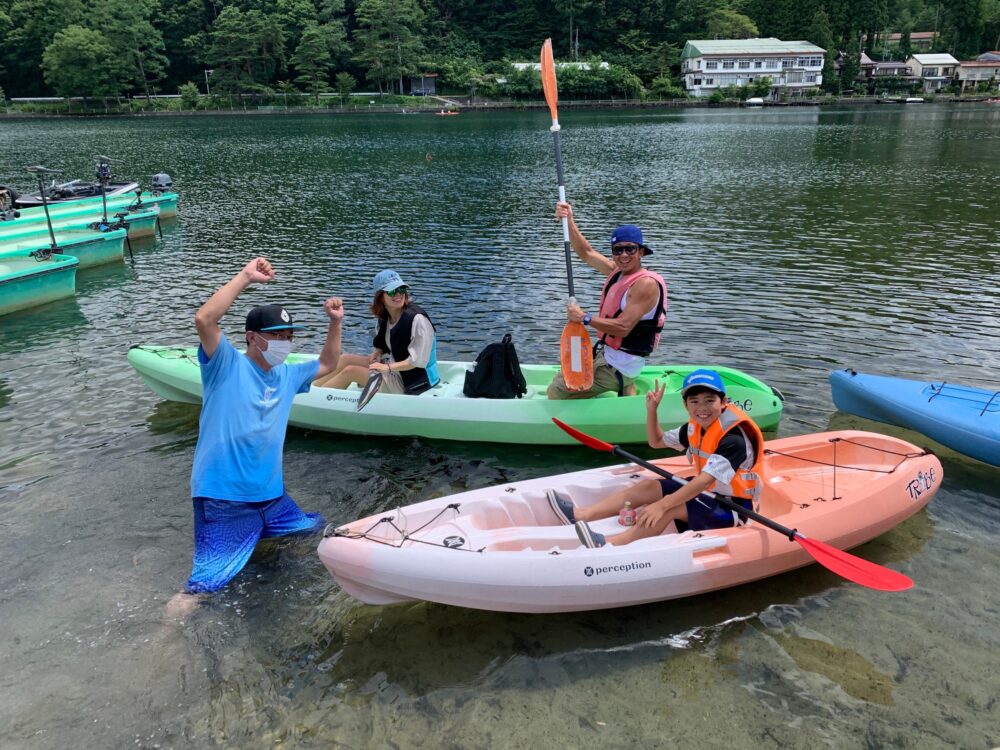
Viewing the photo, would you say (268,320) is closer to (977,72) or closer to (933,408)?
(933,408)

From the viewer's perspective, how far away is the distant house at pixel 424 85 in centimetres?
9362

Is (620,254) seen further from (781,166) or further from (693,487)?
(781,166)

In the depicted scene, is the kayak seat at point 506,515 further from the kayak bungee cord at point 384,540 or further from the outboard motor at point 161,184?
the outboard motor at point 161,184

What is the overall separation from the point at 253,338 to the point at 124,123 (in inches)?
3109

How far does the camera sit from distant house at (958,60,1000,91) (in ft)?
308

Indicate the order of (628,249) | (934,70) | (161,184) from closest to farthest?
(628,249) → (161,184) → (934,70)

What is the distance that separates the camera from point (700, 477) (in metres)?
5.05

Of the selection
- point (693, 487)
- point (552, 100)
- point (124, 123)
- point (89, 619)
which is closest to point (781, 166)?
point (552, 100)

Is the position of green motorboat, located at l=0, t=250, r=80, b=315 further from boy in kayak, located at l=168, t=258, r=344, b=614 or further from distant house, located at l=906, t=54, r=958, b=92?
distant house, located at l=906, t=54, r=958, b=92

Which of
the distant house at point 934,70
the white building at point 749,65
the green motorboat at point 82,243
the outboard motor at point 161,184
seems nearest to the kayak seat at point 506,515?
the green motorboat at point 82,243

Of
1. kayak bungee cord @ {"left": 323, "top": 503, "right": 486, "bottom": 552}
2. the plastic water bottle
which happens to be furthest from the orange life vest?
kayak bungee cord @ {"left": 323, "top": 503, "right": 486, "bottom": 552}

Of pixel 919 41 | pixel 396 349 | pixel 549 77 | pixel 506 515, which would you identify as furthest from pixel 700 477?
pixel 919 41

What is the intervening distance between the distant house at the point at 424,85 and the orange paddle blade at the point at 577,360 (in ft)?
312

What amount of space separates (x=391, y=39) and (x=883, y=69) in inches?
2841
